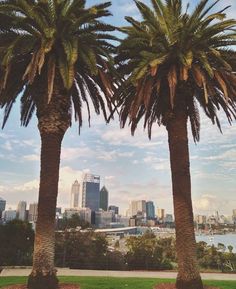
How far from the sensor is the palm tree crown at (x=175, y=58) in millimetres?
16547

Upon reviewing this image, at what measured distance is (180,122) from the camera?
17625mm

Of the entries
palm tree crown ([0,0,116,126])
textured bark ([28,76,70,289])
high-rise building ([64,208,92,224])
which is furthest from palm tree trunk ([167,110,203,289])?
high-rise building ([64,208,92,224])

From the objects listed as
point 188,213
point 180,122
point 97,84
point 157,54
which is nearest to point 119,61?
point 97,84

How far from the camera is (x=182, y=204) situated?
16.5m

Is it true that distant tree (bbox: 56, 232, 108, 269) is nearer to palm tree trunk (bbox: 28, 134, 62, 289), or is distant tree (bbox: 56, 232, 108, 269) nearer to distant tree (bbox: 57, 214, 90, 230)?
distant tree (bbox: 57, 214, 90, 230)

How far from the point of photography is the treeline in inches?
1168

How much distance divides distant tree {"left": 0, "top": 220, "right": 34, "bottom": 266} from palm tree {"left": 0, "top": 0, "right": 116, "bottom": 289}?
599 inches

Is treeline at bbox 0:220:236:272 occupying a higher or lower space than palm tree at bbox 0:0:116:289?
lower

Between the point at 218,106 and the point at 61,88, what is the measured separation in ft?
24.6

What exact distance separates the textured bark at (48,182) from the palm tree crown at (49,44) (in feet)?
1.73

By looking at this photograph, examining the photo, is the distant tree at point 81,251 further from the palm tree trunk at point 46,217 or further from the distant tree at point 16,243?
the palm tree trunk at point 46,217

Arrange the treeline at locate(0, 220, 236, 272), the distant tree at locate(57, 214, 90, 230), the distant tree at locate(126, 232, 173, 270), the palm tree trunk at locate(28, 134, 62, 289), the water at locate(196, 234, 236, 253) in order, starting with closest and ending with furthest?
the palm tree trunk at locate(28, 134, 62, 289), the treeline at locate(0, 220, 236, 272), the distant tree at locate(126, 232, 173, 270), the distant tree at locate(57, 214, 90, 230), the water at locate(196, 234, 236, 253)

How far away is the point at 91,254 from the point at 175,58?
18287 mm

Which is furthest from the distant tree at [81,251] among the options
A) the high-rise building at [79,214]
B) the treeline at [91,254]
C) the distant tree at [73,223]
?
the high-rise building at [79,214]
